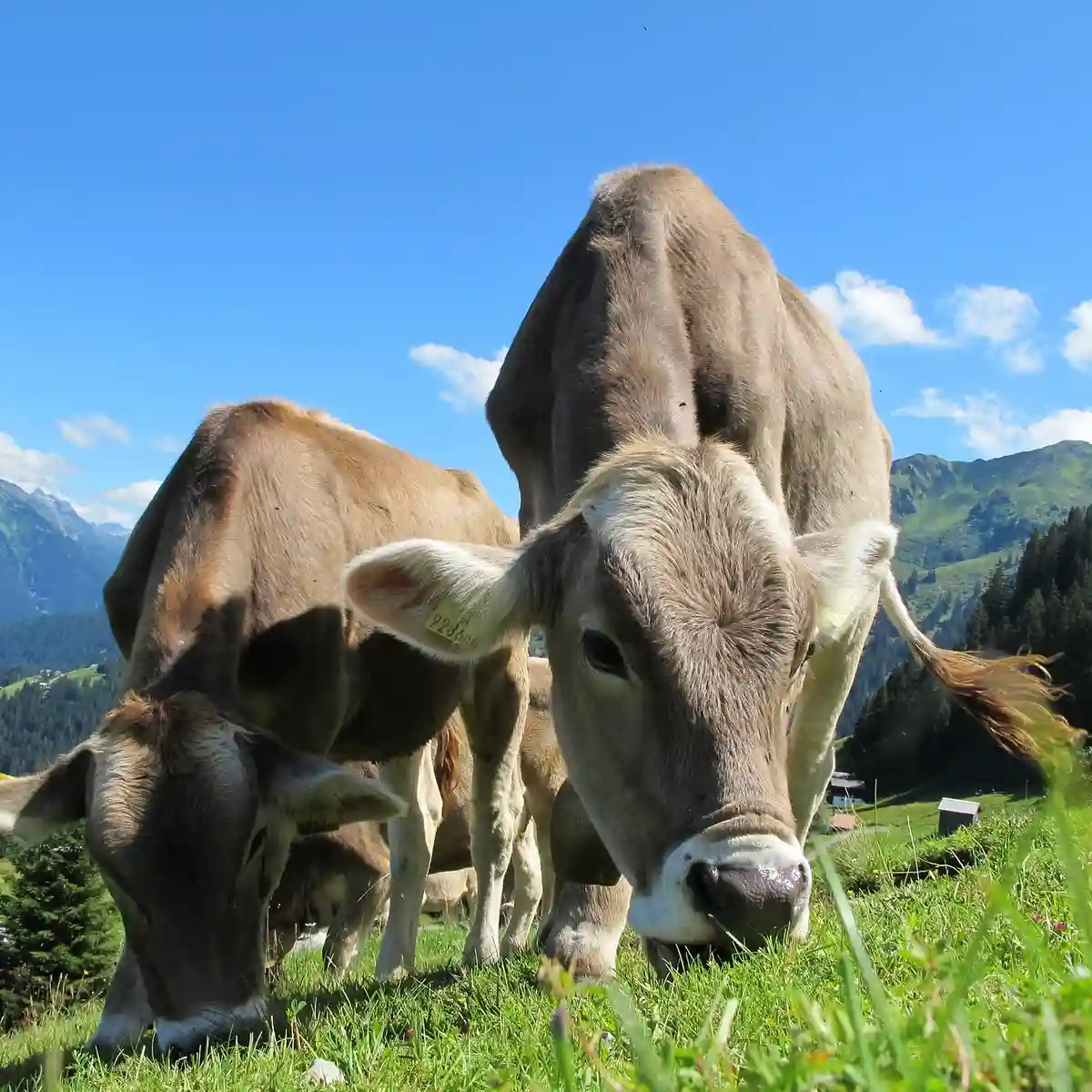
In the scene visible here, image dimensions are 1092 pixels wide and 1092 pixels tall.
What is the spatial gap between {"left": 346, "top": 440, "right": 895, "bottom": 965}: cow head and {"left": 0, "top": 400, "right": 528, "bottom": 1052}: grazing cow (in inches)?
41.4

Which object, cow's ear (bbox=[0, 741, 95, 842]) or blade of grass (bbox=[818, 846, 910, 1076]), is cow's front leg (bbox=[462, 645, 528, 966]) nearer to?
cow's ear (bbox=[0, 741, 95, 842])

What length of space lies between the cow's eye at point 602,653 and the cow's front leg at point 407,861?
4469 millimetres

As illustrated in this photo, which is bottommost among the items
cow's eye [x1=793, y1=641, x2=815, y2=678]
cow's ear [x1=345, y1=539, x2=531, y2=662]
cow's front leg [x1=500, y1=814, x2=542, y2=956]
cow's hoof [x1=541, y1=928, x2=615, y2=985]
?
cow's front leg [x1=500, y1=814, x2=542, y2=956]

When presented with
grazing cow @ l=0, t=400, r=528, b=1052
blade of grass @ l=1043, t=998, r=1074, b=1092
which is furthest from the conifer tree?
blade of grass @ l=1043, t=998, r=1074, b=1092

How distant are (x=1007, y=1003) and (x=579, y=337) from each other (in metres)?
4.64

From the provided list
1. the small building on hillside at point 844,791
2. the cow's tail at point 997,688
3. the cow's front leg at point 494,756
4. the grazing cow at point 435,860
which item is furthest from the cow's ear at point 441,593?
the cow's front leg at point 494,756

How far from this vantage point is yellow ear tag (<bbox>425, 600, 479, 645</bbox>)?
4.96m

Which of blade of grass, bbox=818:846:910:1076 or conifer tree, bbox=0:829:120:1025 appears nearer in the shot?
blade of grass, bbox=818:846:910:1076

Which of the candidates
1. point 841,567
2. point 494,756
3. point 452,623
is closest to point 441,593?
point 452,623

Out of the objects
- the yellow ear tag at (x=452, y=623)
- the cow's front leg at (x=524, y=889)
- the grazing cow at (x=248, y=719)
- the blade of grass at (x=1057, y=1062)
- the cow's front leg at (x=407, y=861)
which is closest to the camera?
the blade of grass at (x=1057, y=1062)

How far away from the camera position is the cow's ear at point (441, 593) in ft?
16.0

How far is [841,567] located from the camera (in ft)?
16.0

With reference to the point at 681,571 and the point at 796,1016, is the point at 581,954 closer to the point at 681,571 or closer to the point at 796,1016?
the point at 681,571

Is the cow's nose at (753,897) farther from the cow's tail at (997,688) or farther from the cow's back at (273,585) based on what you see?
the cow's tail at (997,688)
